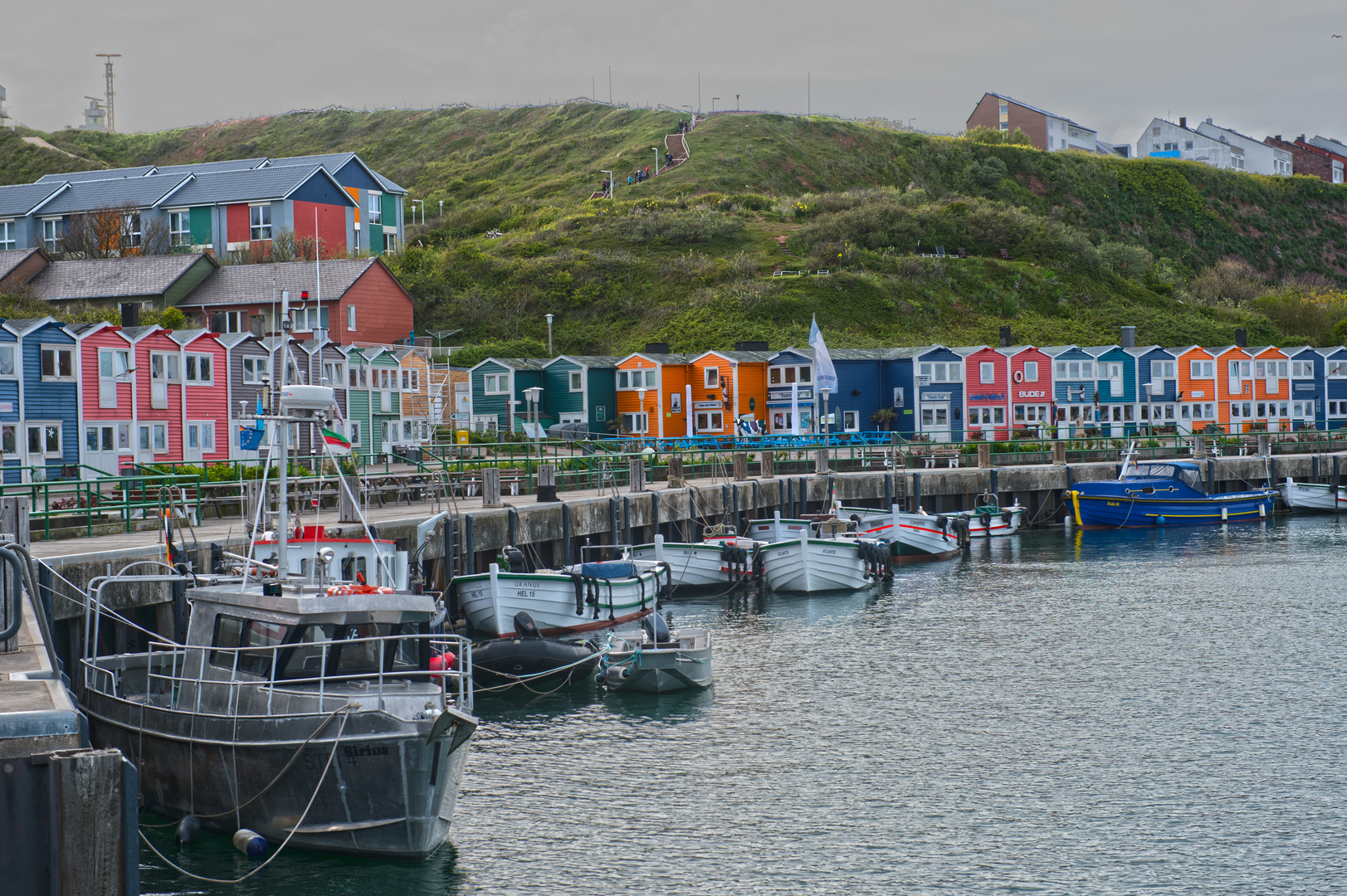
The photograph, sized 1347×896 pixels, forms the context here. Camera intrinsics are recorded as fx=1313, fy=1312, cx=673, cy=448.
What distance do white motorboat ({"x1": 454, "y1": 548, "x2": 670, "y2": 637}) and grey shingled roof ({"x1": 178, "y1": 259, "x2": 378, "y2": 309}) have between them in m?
45.0

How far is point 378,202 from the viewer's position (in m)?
103

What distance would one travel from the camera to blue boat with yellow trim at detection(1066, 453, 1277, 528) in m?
61.7

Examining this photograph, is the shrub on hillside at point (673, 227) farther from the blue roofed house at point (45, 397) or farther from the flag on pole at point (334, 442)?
the flag on pole at point (334, 442)

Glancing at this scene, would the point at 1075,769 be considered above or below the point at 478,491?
below

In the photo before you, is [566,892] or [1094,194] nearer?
[566,892]

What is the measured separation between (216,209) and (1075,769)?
269 ft

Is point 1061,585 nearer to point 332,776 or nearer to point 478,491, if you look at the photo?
point 478,491

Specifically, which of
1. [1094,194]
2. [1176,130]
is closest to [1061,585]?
[1094,194]

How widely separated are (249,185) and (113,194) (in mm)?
10761

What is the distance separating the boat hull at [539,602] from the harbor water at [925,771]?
9.56ft

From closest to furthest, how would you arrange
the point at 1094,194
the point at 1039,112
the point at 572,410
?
the point at 572,410
the point at 1094,194
the point at 1039,112

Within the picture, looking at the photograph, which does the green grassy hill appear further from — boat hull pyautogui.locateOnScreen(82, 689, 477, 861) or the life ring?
boat hull pyautogui.locateOnScreen(82, 689, 477, 861)

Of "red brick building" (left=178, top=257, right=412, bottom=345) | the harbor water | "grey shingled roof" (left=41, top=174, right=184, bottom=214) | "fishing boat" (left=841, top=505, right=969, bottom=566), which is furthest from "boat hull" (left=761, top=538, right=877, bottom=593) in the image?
"grey shingled roof" (left=41, top=174, right=184, bottom=214)

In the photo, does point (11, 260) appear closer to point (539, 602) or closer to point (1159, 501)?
point (539, 602)
